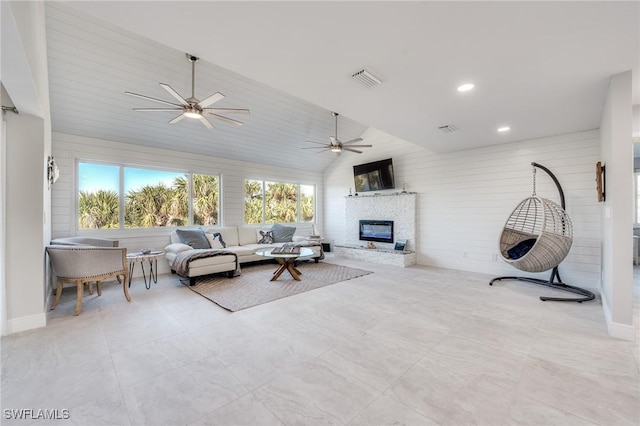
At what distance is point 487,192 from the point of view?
532cm

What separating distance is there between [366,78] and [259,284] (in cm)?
350

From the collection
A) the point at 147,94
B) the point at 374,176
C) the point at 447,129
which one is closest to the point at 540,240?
the point at 447,129

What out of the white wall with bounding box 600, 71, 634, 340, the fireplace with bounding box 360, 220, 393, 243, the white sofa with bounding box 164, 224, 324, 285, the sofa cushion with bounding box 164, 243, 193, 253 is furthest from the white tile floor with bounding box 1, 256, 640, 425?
the fireplace with bounding box 360, 220, 393, 243

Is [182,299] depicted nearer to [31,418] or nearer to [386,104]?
[31,418]

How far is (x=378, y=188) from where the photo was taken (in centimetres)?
705

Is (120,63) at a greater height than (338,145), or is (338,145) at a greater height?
(120,63)

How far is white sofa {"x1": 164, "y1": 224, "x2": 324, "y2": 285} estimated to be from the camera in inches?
181

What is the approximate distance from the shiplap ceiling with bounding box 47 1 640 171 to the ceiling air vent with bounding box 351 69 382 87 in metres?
0.06

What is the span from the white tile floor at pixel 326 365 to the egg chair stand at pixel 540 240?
2.12ft

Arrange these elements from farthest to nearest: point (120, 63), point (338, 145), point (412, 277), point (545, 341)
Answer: point (338, 145) < point (412, 277) < point (120, 63) < point (545, 341)

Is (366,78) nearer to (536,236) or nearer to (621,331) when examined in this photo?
(621,331)

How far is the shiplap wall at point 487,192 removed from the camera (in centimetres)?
430

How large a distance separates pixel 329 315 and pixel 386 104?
2.69 meters

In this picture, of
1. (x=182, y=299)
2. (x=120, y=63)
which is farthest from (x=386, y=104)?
(x=182, y=299)
